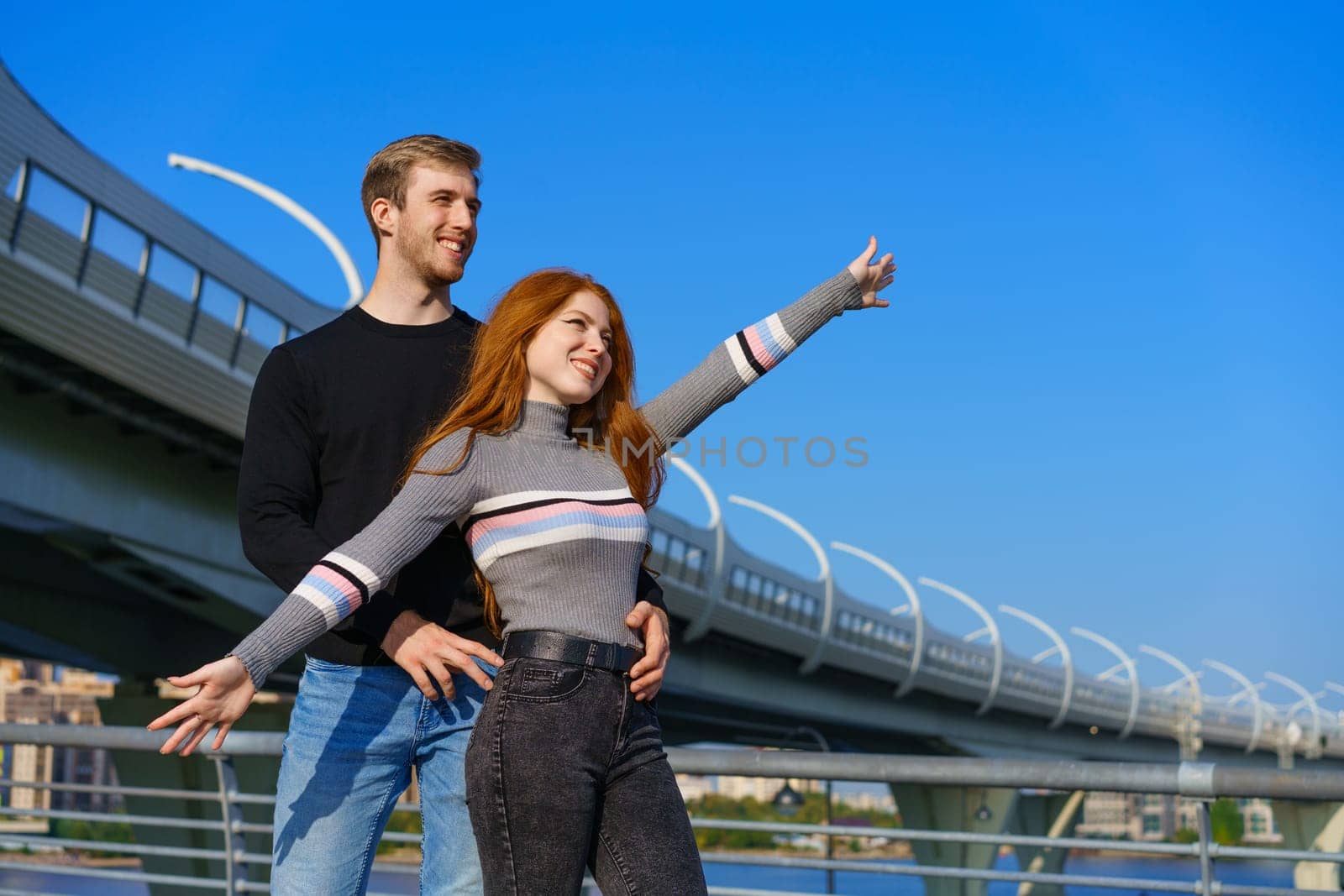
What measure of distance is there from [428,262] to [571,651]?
99 centimetres

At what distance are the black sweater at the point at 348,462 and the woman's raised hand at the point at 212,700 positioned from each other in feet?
0.82

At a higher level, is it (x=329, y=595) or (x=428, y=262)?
(x=428, y=262)

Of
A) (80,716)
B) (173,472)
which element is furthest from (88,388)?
(80,716)

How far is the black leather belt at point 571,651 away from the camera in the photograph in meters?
2.56

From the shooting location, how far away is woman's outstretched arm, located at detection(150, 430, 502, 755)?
2.50 metres

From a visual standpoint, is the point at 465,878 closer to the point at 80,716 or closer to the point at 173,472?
the point at 173,472

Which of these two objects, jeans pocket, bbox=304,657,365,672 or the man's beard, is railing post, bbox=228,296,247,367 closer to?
the man's beard

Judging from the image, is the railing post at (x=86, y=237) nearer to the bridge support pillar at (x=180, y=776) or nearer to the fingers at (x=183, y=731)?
the bridge support pillar at (x=180, y=776)

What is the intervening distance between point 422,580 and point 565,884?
720mm

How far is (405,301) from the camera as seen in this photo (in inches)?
122

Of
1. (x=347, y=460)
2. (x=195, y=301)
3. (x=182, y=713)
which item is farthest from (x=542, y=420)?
(x=195, y=301)

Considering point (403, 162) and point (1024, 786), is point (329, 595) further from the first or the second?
point (1024, 786)

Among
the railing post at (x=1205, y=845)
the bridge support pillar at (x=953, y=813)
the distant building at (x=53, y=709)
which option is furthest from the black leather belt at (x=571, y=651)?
the distant building at (x=53, y=709)

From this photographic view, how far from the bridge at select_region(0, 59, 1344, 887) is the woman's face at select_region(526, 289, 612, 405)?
417 inches
